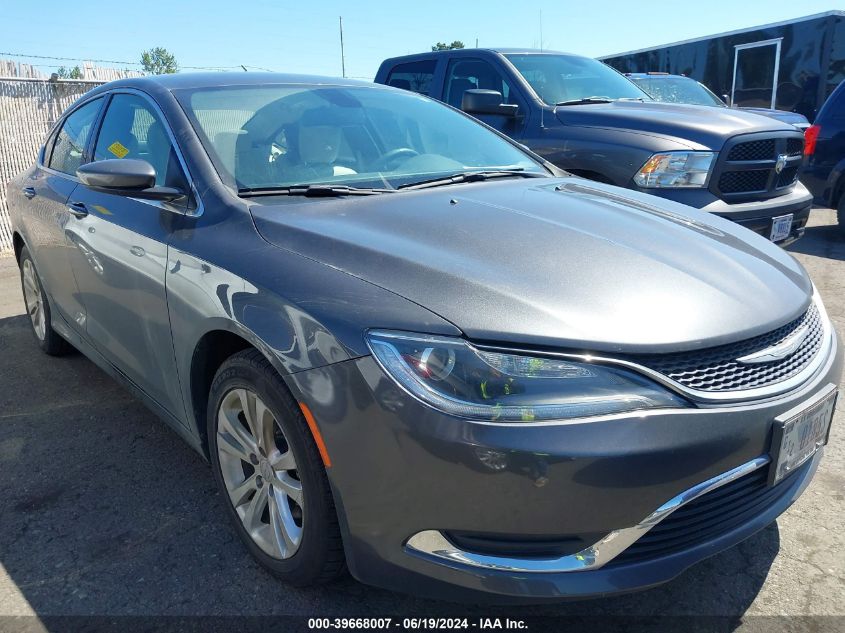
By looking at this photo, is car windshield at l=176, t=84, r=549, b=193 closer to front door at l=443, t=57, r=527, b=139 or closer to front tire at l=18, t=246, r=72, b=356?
front tire at l=18, t=246, r=72, b=356

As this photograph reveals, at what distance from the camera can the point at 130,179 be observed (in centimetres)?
259

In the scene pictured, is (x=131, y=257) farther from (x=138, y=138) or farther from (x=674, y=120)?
(x=674, y=120)

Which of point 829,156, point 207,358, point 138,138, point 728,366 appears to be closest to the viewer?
point 728,366

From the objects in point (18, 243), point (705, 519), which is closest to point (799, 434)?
point (705, 519)

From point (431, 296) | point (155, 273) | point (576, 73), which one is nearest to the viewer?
point (431, 296)

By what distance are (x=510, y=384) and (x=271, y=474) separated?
0.92 metres

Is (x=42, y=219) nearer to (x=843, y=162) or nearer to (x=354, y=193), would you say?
(x=354, y=193)

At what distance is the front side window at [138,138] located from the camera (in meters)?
2.78

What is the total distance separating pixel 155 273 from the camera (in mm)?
2633

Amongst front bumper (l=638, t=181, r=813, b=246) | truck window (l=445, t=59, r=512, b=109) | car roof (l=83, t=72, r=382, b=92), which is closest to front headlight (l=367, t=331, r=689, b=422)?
car roof (l=83, t=72, r=382, b=92)

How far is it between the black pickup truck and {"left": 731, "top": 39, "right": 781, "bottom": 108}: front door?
24.2 ft

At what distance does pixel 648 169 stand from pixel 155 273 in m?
3.46

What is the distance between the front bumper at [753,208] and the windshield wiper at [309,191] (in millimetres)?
2783

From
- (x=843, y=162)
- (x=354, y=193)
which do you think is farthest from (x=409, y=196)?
(x=843, y=162)
